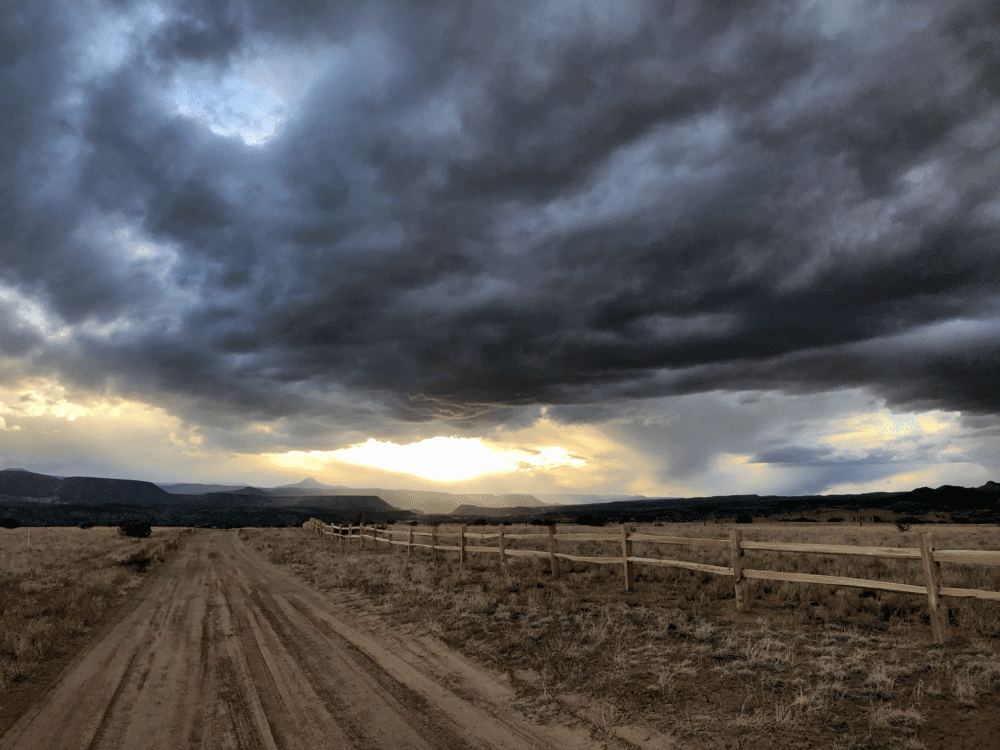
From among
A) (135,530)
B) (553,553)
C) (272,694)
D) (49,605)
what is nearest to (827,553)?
(553,553)

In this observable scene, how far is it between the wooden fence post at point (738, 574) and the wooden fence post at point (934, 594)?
311cm

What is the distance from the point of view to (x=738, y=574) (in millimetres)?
11000

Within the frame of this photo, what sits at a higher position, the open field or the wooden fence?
the wooden fence

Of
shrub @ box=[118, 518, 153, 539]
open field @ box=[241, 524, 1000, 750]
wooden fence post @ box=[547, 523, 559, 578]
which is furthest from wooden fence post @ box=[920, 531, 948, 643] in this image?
shrub @ box=[118, 518, 153, 539]

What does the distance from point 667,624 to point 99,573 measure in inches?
770

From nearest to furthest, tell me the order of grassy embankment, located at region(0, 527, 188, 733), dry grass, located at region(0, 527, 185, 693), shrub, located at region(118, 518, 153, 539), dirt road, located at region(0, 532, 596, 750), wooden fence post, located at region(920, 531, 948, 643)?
dirt road, located at region(0, 532, 596, 750)
grassy embankment, located at region(0, 527, 188, 733)
wooden fence post, located at region(920, 531, 948, 643)
dry grass, located at region(0, 527, 185, 693)
shrub, located at region(118, 518, 153, 539)

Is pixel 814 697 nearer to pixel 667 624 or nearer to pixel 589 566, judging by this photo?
pixel 667 624

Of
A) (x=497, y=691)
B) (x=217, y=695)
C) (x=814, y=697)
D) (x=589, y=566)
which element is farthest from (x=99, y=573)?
(x=814, y=697)

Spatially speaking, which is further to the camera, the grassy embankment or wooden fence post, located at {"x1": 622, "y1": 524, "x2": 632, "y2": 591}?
wooden fence post, located at {"x1": 622, "y1": 524, "x2": 632, "y2": 591}

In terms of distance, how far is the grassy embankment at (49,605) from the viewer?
8273 millimetres

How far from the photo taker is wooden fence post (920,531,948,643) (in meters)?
8.41

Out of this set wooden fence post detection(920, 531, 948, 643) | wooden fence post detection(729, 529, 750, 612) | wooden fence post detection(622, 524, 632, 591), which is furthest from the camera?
wooden fence post detection(622, 524, 632, 591)

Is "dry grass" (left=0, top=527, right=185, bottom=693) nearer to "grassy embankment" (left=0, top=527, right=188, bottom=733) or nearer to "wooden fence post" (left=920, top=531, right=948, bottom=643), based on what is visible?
"grassy embankment" (left=0, top=527, right=188, bottom=733)

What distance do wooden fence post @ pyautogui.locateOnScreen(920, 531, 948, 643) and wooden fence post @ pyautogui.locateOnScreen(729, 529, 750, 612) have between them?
311 cm
